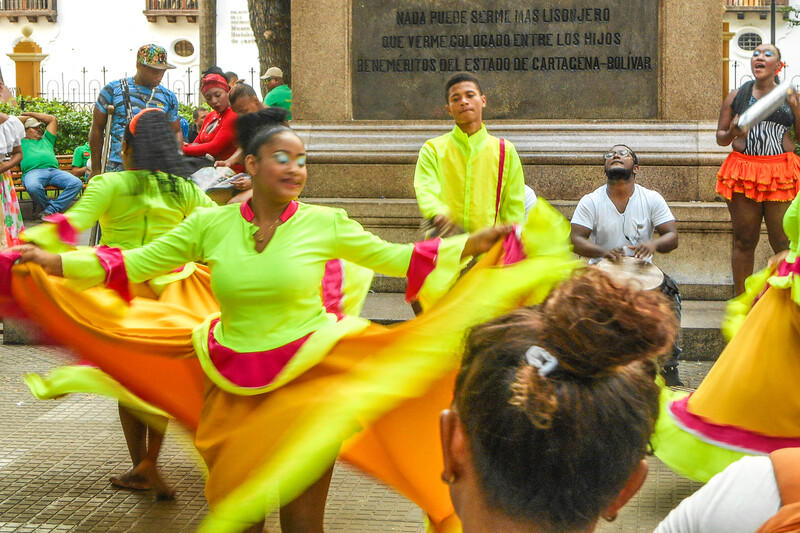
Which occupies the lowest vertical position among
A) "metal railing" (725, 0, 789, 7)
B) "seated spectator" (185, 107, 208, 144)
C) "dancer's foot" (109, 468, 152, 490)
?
"dancer's foot" (109, 468, 152, 490)

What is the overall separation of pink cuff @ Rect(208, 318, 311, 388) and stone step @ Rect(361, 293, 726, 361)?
12.9 ft

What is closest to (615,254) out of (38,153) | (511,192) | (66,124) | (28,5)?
(511,192)

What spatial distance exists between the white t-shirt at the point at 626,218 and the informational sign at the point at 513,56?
2642 millimetres

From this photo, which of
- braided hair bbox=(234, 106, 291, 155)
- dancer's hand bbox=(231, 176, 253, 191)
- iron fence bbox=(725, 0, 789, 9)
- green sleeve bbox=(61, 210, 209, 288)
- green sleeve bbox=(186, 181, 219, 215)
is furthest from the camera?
iron fence bbox=(725, 0, 789, 9)

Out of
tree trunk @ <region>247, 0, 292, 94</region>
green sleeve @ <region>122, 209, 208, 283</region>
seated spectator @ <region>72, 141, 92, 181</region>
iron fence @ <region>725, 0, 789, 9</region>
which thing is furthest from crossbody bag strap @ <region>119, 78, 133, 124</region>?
iron fence @ <region>725, 0, 789, 9</region>

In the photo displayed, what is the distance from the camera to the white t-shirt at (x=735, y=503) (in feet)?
5.94

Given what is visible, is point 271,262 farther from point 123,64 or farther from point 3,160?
point 123,64

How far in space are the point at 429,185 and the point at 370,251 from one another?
2.84m

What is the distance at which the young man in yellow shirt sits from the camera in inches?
270

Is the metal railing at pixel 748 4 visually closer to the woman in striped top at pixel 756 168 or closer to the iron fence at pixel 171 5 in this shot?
the iron fence at pixel 171 5

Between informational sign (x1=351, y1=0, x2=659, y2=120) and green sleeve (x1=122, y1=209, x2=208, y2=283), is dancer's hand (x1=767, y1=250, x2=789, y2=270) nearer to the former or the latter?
green sleeve (x1=122, y1=209, x2=208, y2=283)

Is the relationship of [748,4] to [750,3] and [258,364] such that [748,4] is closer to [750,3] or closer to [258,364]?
[750,3]

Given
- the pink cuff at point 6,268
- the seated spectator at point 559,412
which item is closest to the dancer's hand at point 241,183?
the pink cuff at point 6,268

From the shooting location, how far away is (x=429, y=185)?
6.75 m
